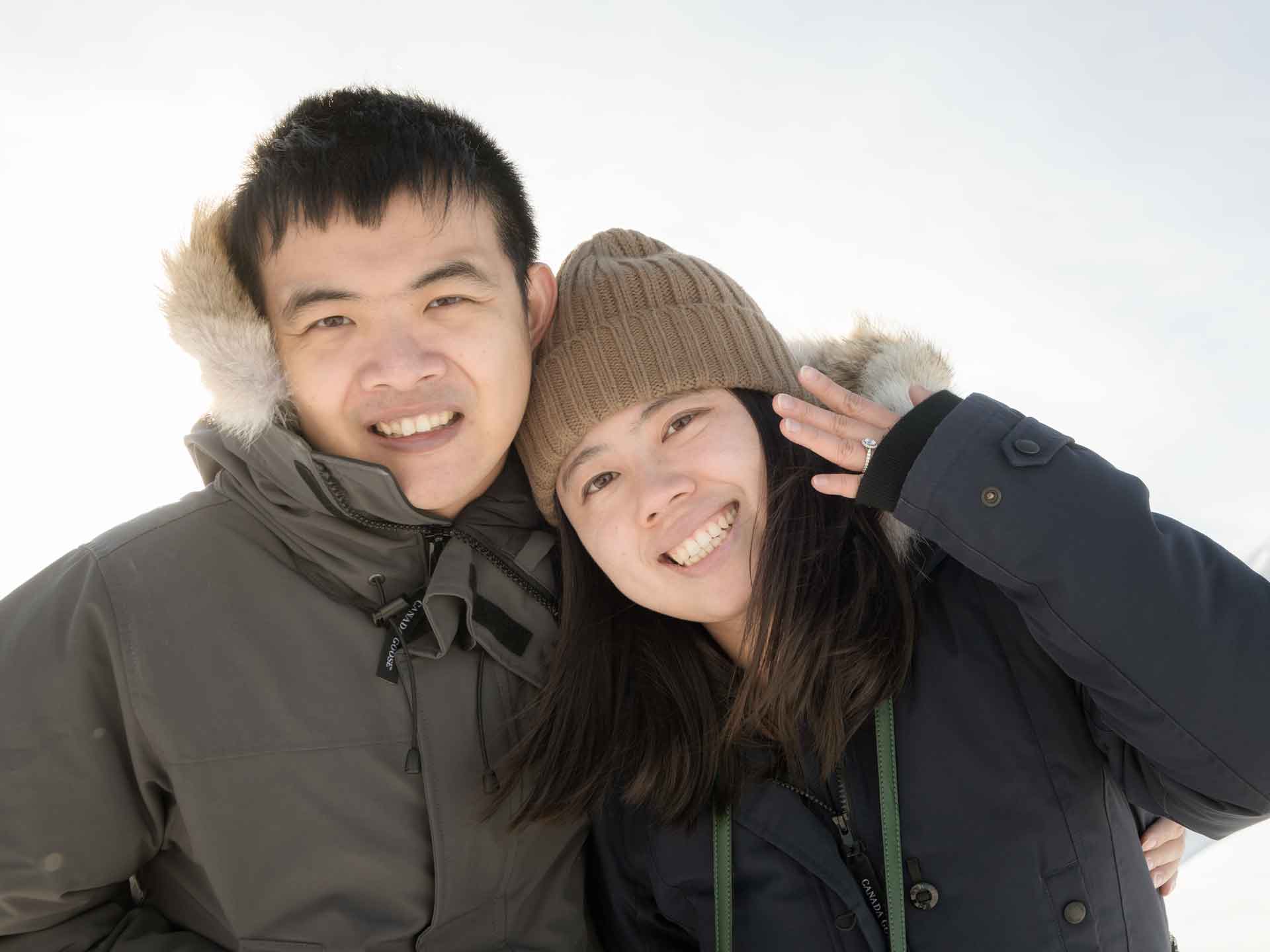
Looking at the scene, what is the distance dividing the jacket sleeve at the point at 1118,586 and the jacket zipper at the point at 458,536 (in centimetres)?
90

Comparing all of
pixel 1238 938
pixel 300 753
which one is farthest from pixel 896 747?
pixel 1238 938

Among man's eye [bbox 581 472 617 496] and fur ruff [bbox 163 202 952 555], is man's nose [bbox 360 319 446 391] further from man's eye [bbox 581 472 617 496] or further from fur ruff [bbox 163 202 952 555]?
man's eye [bbox 581 472 617 496]

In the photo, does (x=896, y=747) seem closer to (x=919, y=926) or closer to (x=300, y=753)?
(x=919, y=926)

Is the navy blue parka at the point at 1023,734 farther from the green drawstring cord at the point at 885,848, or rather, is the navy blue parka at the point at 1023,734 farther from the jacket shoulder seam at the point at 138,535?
the jacket shoulder seam at the point at 138,535

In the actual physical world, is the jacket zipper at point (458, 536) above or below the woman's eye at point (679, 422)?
below

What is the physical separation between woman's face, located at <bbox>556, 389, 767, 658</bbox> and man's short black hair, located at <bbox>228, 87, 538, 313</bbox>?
46 cm

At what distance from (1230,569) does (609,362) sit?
4.03ft

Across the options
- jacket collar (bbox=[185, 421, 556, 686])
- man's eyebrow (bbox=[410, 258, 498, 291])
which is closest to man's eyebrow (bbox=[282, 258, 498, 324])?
man's eyebrow (bbox=[410, 258, 498, 291])

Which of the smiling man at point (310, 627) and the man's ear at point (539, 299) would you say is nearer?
the smiling man at point (310, 627)

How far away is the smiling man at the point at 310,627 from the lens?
1.79 metres

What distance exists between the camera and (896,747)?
1900mm

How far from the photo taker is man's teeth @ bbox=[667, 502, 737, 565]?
2.02m

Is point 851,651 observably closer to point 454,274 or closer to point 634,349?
point 634,349

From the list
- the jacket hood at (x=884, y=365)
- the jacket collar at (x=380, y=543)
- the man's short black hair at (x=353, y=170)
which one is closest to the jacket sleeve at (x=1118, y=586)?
the jacket hood at (x=884, y=365)
